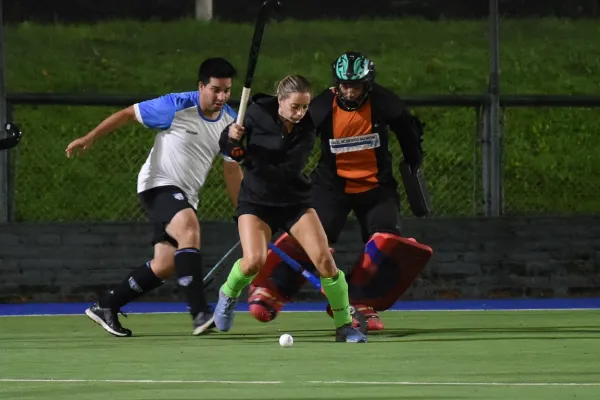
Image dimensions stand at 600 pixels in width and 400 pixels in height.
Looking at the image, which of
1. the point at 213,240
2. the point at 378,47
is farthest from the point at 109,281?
the point at 378,47

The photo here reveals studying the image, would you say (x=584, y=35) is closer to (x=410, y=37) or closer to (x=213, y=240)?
(x=410, y=37)

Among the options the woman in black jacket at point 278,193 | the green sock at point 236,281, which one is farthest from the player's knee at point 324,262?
the green sock at point 236,281

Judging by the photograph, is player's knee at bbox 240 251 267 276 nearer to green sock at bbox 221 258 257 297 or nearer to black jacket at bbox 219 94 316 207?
green sock at bbox 221 258 257 297

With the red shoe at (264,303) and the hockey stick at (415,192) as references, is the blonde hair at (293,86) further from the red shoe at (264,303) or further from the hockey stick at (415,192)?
the red shoe at (264,303)

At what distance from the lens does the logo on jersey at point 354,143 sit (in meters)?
12.0

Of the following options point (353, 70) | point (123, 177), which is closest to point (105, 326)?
point (353, 70)

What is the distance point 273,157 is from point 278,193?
22 cm

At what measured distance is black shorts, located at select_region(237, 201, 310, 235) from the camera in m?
11.0

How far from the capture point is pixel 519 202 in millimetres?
18688

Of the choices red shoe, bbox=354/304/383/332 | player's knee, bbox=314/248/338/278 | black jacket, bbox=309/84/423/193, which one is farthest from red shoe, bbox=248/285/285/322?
player's knee, bbox=314/248/338/278

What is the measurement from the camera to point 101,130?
11.6 metres

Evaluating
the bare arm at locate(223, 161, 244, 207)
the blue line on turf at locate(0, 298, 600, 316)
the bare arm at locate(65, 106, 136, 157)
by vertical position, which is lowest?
the blue line on turf at locate(0, 298, 600, 316)

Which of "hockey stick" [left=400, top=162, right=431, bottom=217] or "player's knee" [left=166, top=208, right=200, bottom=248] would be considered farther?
"hockey stick" [left=400, top=162, right=431, bottom=217]

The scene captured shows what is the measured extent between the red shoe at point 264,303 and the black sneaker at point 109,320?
2.80 feet
